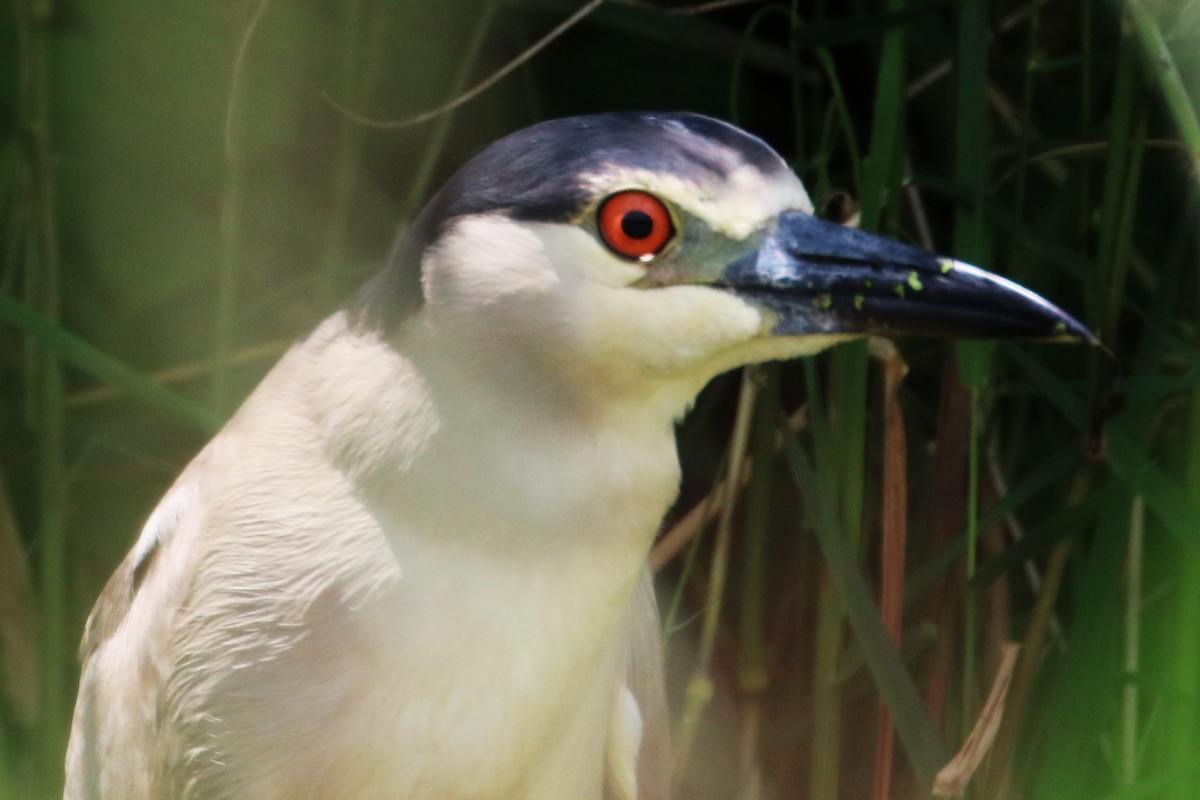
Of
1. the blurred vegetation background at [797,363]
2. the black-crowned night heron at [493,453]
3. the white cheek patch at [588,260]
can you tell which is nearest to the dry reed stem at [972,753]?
the blurred vegetation background at [797,363]

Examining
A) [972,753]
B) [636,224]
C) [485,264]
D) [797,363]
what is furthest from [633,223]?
[797,363]

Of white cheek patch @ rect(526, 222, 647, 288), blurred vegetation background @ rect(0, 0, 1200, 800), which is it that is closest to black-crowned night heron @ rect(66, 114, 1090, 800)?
white cheek patch @ rect(526, 222, 647, 288)

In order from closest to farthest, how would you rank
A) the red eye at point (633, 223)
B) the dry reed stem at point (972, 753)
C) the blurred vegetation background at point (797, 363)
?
the red eye at point (633, 223)
the dry reed stem at point (972, 753)
the blurred vegetation background at point (797, 363)

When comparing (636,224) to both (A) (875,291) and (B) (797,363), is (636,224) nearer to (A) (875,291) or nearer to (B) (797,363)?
(A) (875,291)

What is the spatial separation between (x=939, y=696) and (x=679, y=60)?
1282 mm

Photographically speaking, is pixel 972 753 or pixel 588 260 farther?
pixel 972 753

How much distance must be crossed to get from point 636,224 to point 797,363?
1167 millimetres

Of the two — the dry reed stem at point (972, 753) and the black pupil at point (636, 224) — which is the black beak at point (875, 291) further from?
the dry reed stem at point (972, 753)

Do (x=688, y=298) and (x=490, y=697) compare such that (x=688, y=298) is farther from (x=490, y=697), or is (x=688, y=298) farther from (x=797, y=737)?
(x=797, y=737)

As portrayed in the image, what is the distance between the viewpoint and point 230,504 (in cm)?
171

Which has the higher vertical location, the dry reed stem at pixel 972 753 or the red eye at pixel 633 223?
the red eye at pixel 633 223

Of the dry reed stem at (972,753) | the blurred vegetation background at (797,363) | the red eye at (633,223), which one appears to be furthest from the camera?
the blurred vegetation background at (797,363)

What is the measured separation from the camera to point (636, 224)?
1467 mm

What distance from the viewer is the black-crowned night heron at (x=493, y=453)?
149 centimetres
